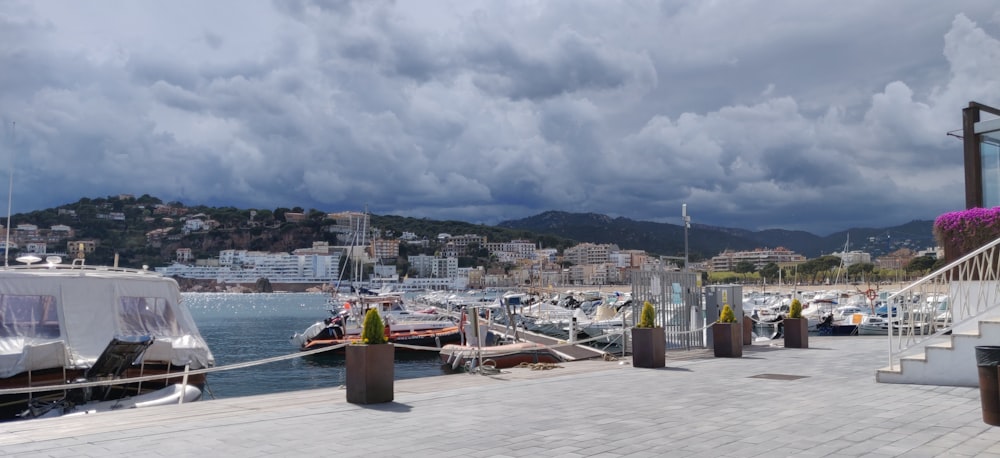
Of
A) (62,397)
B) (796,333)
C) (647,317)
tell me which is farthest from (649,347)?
(62,397)

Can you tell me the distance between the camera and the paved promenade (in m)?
6.79

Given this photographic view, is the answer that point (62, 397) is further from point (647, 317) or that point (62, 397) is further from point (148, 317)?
point (647, 317)

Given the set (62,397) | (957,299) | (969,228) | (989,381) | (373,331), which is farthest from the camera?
(969,228)

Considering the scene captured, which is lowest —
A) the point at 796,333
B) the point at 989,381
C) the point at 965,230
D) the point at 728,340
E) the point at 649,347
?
the point at 796,333

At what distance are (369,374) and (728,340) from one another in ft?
33.7

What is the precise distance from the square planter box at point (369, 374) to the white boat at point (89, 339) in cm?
477

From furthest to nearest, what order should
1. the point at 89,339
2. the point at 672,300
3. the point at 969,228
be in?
the point at 672,300 → the point at 89,339 → the point at 969,228

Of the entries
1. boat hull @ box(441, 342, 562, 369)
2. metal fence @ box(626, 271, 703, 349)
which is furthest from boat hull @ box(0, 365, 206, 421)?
metal fence @ box(626, 271, 703, 349)

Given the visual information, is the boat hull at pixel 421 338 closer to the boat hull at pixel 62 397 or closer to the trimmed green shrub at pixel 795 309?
the trimmed green shrub at pixel 795 309

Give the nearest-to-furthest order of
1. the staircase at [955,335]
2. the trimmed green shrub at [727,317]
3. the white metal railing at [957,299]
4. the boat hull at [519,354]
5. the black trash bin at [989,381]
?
the black trash bin at [989,381] < the staircase at [955,335] < the white metal railing at [957,299] < the trimmed green shrub at [727,317] < the boat hull at [519,354]

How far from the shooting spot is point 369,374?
32.9 ft

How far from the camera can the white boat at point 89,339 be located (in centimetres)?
1364

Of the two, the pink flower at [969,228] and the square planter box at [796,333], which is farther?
the square planter box at [796,333]

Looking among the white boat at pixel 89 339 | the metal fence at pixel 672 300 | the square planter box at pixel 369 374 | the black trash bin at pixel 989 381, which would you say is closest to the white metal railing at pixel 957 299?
the black trash bin at pixel 989 381
